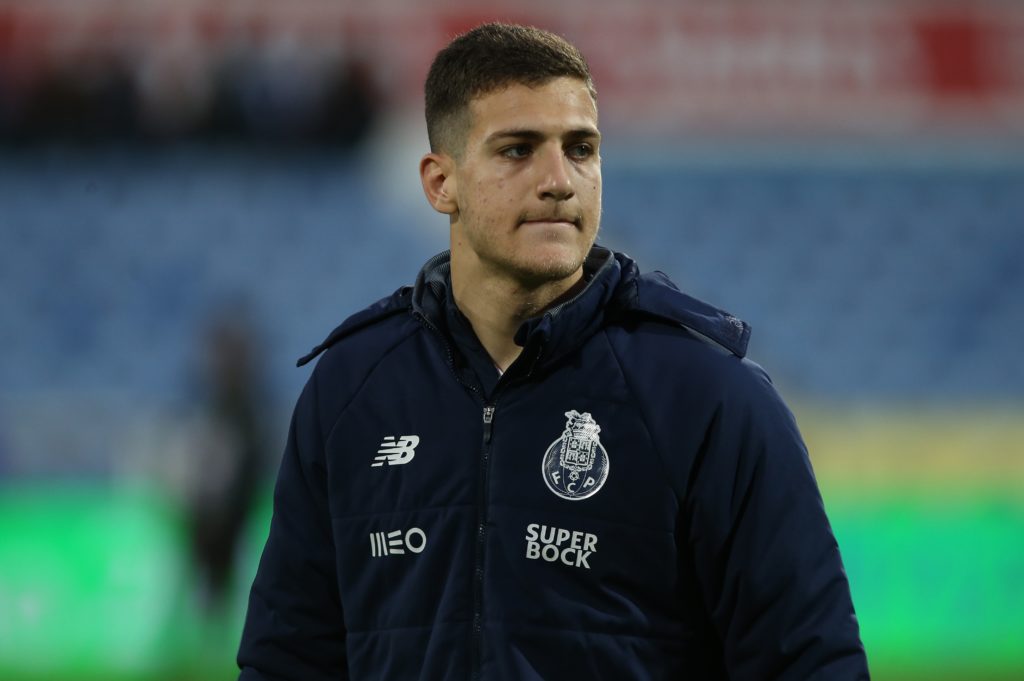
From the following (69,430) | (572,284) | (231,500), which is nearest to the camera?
(572,284)

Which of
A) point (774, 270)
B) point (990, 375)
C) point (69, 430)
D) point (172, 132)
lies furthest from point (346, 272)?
point (990, 375)

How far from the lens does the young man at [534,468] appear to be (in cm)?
178

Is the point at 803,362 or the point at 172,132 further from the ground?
the point at 172,132

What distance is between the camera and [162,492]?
23.8 feet

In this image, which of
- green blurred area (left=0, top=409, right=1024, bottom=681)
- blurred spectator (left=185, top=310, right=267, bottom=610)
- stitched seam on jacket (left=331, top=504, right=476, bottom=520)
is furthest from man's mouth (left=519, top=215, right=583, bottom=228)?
blurred spectator (left=185, top=310, right=267, bottom=610)

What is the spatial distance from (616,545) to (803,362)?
277 inches

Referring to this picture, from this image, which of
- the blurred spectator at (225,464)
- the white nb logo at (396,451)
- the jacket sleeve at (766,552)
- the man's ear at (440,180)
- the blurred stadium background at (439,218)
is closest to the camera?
the jacket sleeve at (766,552)

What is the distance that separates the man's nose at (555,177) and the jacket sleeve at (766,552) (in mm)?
339

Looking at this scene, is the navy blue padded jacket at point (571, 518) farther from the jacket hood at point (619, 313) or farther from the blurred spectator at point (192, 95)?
the blurred spectator at point (192, 95)

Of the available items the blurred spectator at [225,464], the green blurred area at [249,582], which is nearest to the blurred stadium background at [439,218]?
the blurred spectator at [225,464]

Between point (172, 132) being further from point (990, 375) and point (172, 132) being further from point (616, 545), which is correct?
point (616, 545)

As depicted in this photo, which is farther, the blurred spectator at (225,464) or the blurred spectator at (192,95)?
the blurred spectator at (192,95)

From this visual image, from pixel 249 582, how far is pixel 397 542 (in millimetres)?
5080

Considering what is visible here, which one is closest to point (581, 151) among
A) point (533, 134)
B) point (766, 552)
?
point (533, 134)
